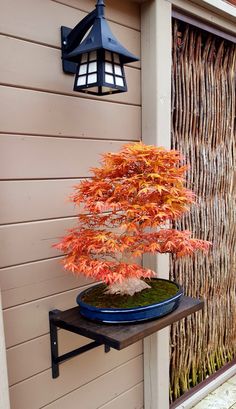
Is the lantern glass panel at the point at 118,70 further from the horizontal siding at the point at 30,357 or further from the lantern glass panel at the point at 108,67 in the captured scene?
the horizontal siding at the point at 30,357

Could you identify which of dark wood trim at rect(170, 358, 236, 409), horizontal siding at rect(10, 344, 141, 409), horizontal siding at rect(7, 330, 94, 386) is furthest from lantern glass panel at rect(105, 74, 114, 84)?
dark wood trim at rect(170, 358, 236, 409)

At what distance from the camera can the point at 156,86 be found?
1673mm

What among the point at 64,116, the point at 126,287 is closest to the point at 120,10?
the point at 64,116

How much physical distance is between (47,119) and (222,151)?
121 centimetres

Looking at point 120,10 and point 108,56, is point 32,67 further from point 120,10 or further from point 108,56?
point 120,10

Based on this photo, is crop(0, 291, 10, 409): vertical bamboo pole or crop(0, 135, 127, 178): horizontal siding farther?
crop(0, 135, 127, 178): horizontal siding

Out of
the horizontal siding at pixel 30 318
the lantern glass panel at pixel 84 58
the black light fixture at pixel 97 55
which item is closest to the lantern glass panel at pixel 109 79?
the black light fixture at pixel 97 55

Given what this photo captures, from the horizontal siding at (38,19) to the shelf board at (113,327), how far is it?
1.01m

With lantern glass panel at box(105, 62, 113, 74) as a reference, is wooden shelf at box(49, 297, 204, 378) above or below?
below

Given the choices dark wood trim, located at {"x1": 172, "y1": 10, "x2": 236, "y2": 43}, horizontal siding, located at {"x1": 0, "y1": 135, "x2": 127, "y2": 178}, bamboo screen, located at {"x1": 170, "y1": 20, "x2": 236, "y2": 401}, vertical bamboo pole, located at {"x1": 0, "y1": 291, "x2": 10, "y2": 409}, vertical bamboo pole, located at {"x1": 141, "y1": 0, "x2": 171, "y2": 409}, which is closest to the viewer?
vertical bamboo pole, located at {"x1": 0, "y1": 291, "x2": 10, "y2": 409}

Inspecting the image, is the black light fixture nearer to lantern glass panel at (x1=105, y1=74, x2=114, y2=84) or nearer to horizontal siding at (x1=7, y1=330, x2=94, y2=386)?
lantern glass panel at (x1=105, y1=74, x2=114, y2=84)

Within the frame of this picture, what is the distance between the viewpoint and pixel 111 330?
4.03ft

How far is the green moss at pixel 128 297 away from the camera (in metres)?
1.30

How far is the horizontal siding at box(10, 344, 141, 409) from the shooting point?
1.37m
